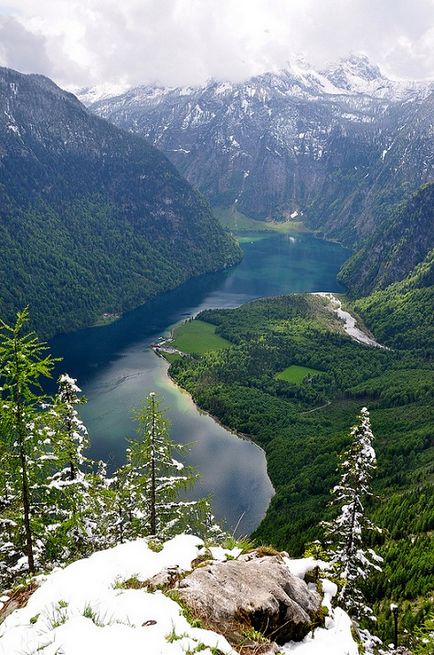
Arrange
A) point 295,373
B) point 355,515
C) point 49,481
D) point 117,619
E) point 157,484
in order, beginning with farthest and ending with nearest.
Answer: point 295,373 → point 355,515 → point 157,484 → point 49,481 → point 117,619

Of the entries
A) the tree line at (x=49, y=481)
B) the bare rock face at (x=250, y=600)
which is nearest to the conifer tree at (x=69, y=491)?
the tree line at (x=49, y=481)

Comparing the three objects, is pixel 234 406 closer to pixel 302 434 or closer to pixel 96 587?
pixel 302 434

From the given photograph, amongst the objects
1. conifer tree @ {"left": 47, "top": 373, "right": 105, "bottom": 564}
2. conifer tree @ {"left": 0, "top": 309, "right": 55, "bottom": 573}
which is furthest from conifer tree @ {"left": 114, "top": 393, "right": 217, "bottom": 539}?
conifer tree @ {"left": 0, "top": 309, "right": 55, "bottom": 573}

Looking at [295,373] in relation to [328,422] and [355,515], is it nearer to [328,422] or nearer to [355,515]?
[328,422]

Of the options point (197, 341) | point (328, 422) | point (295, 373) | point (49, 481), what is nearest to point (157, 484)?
point (49, 481)

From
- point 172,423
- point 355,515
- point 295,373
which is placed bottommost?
point 172,423

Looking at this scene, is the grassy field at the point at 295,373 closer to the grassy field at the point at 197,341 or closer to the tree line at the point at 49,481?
the grassy field at the point at 197,341

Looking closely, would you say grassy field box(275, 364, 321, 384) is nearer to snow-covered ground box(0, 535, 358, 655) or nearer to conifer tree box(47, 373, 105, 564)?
conifer tree box(47, 373, 105, 564)

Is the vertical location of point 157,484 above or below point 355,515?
above
